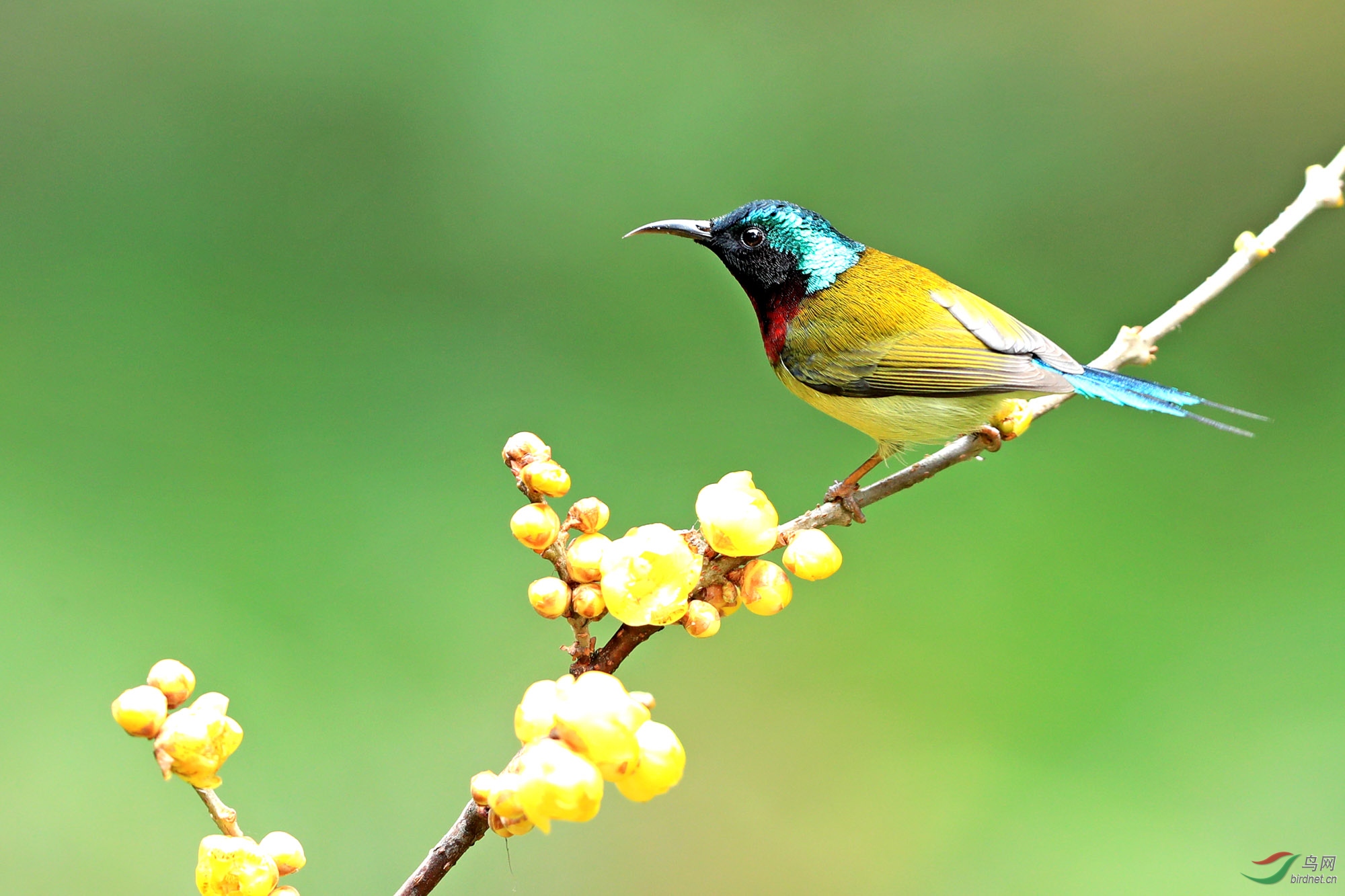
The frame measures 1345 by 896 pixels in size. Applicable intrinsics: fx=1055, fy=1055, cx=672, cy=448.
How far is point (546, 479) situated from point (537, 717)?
190 millimetres

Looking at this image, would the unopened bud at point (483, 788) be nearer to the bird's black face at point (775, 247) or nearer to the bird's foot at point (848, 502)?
the bird's foot at point (848, 502)

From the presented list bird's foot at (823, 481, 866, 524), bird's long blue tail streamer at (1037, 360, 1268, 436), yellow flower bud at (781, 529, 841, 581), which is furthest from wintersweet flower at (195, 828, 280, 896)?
bird's long blue tail streamer at (1037, 360, 1268, 436)

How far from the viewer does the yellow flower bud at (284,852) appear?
77cm

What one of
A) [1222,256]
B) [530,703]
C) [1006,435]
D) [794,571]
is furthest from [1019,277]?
[530,703]

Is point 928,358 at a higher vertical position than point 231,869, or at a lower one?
higher

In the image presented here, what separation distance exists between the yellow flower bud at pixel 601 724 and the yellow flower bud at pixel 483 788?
8 cm

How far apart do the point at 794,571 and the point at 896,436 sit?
1.02 meters

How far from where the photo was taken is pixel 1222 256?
362 centimetres

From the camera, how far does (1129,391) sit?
5.21 ft

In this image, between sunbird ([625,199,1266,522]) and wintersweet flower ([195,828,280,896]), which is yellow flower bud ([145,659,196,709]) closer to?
wintersweet flower ([195,828,280,896])

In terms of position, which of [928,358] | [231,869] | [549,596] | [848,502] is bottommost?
[231,869]

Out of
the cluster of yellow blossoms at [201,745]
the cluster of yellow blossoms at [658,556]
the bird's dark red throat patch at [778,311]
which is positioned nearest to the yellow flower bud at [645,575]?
the cluster of yellow blossoms at [658,556]

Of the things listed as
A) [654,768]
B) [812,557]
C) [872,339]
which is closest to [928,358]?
[872,339]

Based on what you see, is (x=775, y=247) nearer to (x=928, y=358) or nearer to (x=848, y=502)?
(x=928, y=358)
